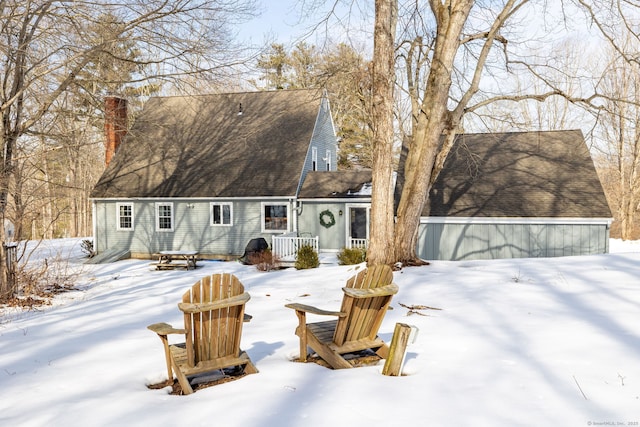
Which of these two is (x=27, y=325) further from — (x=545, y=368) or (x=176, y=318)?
(x=545, y=368)

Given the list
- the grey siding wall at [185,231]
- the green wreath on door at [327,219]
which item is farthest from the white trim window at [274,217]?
the green wreath on door at [327,219]

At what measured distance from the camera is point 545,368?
4430 mm

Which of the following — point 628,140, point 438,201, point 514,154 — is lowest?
point 438,201

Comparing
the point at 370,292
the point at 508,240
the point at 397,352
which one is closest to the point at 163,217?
the point at 508,240

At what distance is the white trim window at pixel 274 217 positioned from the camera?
65.8ft

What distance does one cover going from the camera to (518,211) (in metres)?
17.3

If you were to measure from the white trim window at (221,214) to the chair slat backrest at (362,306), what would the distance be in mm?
16078

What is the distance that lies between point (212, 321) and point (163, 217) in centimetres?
1786

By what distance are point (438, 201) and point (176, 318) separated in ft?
42.1

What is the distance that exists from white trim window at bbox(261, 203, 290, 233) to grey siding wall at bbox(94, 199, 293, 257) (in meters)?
0.21

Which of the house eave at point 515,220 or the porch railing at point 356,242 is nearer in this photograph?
the house eave at point 515,220

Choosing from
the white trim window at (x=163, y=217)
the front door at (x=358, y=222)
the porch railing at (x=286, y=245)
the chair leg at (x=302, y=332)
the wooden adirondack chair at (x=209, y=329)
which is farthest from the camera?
the white trim window at (x=163, y=217)

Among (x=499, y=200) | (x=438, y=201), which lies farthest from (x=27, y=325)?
(x=499, y=200)

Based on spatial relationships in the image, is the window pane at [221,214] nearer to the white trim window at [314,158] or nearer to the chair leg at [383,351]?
the white trim window at [314,158]
